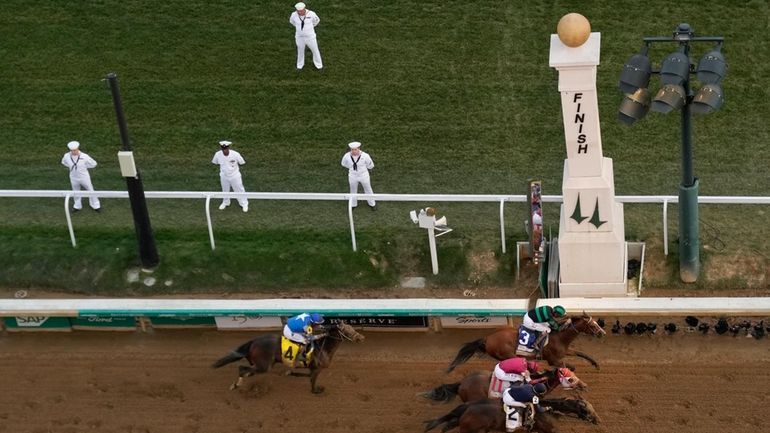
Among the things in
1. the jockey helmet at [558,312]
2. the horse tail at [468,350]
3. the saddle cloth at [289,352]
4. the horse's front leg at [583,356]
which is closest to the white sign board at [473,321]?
the horse tail at [468,350]

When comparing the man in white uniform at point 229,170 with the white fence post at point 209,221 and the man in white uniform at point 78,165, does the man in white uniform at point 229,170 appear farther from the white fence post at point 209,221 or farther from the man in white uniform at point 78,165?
the man in white uniform at point 78,165

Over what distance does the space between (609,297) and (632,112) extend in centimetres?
250

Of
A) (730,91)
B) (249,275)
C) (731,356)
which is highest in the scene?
(730,91)

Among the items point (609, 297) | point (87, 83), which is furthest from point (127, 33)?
point (609, 297)

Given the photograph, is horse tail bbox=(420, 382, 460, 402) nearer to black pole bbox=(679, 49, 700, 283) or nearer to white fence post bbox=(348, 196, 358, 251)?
white fence post bbox=(348, 196, 358, 251)

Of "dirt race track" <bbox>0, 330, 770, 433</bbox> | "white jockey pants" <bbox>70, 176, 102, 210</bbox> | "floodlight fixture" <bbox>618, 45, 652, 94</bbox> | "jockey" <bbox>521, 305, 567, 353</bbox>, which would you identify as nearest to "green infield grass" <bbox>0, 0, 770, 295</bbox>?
"white jockey pants" <bbox>70, 176, 102, 210</bbox>

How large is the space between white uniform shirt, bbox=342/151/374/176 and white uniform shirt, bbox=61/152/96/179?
3.33 m

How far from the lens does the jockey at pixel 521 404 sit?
12039 millimetres

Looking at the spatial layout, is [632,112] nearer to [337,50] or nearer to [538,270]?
[538,270]

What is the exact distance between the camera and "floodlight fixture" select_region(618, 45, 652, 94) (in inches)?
508

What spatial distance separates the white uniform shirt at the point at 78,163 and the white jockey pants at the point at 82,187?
0.04 metres

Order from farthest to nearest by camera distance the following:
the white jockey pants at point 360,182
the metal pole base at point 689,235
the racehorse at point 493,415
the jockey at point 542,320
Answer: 1. the white jockey pants at point 360,182
2. the metal pole base at point 689,235
3. the jockey at point 542,320
4. the racehorse at point 493,415

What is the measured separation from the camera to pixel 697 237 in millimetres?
14414

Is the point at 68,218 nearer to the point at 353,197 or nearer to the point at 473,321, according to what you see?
the point at 353,197
